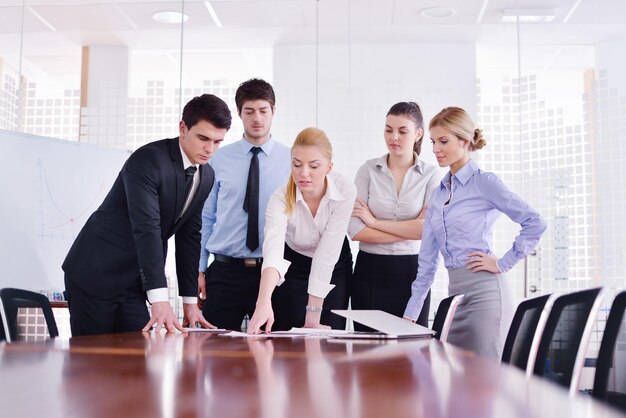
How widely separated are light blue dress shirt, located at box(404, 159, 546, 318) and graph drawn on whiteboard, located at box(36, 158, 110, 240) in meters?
2.64

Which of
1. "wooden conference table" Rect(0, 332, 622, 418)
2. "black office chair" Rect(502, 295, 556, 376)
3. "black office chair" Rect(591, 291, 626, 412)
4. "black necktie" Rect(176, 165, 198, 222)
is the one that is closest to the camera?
"wooden conference table" Rect(0, 332, 622, 418)

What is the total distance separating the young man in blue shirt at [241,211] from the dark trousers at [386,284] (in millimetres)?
461

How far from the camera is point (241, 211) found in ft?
10.3

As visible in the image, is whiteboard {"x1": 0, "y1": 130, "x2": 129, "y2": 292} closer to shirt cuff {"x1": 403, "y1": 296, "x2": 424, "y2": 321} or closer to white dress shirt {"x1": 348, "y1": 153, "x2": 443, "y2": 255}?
white dress shirt {"x1": 348, "y1": 153, "x2": 443, "y2": 255}

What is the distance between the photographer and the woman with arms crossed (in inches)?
116

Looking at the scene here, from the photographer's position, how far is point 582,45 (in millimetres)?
5910

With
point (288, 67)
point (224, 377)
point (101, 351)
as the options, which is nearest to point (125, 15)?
point (288, 67)

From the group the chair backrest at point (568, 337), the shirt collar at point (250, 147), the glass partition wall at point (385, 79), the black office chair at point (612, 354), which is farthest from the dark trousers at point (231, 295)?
the glass partition wall at point (385, 79)

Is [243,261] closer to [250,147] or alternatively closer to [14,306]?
[250,147]

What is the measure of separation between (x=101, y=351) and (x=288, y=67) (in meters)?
4.59

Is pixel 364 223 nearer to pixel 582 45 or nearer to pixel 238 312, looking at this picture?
pixel 238 312

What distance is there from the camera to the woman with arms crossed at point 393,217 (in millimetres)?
2959

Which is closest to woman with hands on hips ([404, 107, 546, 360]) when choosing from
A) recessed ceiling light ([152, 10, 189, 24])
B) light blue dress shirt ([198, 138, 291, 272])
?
light blue dress shirt ([198, 138, 291, 272])

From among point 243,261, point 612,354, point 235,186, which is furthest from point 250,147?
point 612,354
